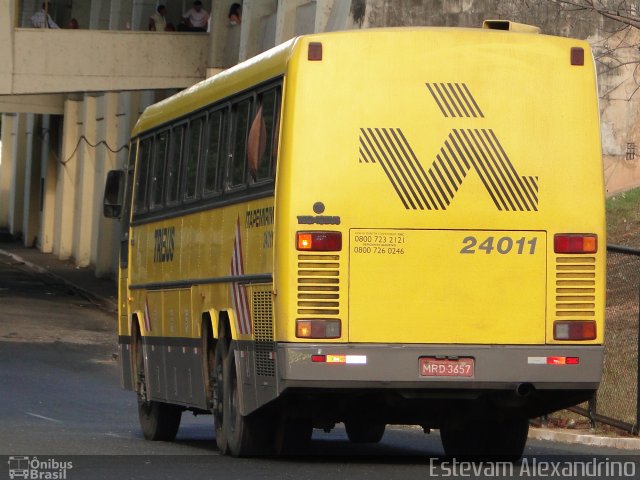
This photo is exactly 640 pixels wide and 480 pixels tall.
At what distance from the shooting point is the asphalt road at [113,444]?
1295cm

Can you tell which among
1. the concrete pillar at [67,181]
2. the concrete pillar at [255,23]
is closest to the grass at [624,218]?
the concrete pillar at [255,23]

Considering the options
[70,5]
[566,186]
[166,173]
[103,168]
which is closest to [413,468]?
[566,186]

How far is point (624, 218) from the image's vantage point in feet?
105

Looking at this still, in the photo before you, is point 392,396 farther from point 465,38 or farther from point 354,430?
point 354,430

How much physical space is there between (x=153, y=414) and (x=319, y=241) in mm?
5488

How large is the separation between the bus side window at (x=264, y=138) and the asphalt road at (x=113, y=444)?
2.27 m

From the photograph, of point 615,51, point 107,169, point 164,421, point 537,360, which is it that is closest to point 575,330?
point 537,360

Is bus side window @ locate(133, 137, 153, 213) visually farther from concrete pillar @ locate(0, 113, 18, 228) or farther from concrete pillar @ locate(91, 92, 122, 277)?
concrete pillar @ locate(0, 113, 18, 228)

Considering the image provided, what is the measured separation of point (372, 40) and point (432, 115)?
0.72 metres

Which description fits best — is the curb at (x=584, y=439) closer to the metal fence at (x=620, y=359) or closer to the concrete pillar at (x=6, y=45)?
the metal fence at (x=620, y=359)

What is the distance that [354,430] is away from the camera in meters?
17.2

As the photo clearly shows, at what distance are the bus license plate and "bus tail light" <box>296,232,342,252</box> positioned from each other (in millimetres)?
1065

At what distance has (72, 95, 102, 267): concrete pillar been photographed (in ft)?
175

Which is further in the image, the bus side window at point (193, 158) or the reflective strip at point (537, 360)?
the bus side window at point (193, 158)
